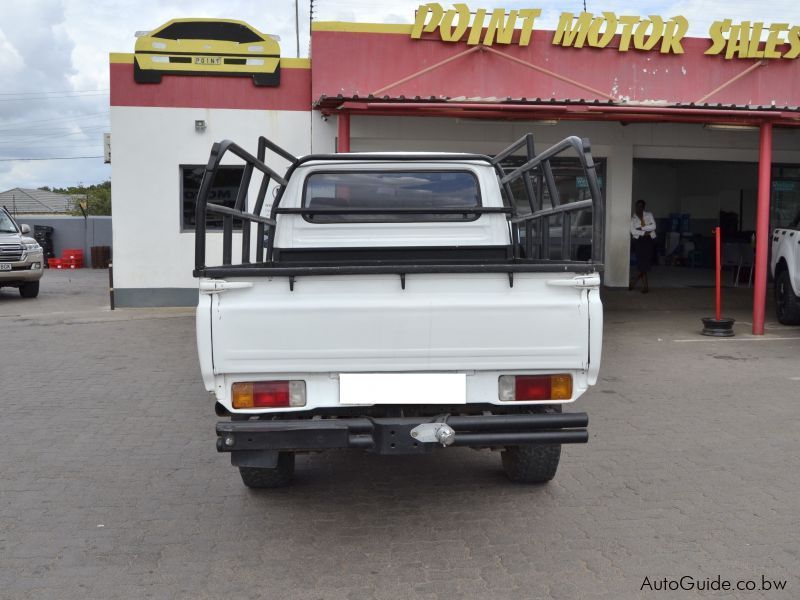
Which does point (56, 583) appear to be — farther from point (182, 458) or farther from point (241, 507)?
point (182, 458)

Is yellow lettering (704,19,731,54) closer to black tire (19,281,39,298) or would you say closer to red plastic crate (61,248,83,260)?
black tire (19,281,39,298)

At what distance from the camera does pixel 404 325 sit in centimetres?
367

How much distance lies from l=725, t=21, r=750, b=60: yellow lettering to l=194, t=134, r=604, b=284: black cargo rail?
8283 mm

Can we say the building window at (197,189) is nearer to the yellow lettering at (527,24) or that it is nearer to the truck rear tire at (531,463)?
the yellow lettering at (527,24)

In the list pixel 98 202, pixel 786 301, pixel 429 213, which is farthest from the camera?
pixel 98 202

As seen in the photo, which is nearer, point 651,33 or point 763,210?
point 763,210

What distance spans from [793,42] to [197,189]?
10.4m

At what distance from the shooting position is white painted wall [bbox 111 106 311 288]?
1307cm

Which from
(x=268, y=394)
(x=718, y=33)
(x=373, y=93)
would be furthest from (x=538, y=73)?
(x=268, y=394)

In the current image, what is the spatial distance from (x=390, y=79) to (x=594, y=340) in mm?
10009

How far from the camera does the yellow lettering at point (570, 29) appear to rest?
1318cm

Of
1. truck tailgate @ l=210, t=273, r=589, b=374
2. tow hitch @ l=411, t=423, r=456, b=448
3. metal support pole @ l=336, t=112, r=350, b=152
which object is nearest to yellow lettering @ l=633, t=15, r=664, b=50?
metal support pole @ l=336, t=112, r=350, b=152

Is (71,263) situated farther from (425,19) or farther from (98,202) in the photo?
(98,202)

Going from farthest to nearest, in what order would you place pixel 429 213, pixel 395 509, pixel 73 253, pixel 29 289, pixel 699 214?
pixel 73 253 < pixel 699 214 < pixel 29 289 < pixel 429 213 < pixel 395 509
